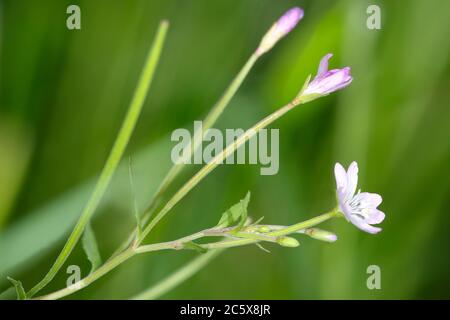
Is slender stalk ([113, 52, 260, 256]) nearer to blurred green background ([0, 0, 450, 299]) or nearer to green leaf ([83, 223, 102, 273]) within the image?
green leaf ([83, 223, 102, 273])

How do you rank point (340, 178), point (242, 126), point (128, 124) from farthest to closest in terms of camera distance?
point (242, 126) → point (340, 178) → point (128, 124)

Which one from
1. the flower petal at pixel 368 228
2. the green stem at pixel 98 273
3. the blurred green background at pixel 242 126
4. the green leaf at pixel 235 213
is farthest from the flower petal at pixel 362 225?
the blurred green background at pixel 242 126

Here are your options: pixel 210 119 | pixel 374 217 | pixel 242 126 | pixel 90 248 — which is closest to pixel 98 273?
pixel 90 248

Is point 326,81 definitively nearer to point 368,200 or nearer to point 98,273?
point 368,200

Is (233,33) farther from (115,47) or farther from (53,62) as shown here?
(53,62)

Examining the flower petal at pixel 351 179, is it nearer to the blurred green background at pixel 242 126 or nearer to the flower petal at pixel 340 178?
the flower petal at pixel 340 178

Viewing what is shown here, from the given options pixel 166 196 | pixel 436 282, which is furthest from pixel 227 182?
pixel 436 282

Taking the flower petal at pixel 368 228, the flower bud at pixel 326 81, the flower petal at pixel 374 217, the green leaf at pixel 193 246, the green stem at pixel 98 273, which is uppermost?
the flower bud at pixel 326 81
